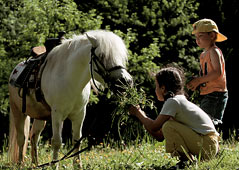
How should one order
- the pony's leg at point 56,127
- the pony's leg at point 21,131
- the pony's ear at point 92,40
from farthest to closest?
the pony's leg at point 21,131, the pony's leg at point 56,127, the pony's ear at point 92,40

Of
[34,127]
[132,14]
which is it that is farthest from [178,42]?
[34,127]

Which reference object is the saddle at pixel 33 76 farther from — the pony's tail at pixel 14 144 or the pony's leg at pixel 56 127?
the pony's tail at pixel 14 144

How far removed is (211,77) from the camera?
4.29 metres

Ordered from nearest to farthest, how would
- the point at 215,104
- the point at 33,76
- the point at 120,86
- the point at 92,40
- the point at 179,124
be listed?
the point at 179,124
the point at 120,86
the point at 215,104
the point at 92,40
the point at 33,76

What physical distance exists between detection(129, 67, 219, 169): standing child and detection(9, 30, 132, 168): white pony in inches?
21.7

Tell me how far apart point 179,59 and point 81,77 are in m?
8.95

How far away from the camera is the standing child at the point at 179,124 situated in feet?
12.5

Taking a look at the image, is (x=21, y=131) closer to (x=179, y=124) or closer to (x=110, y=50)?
(x=110, y=50)

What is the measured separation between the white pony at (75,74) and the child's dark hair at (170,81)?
480 mm

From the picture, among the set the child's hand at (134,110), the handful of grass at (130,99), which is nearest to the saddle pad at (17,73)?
the handful of grass at (130,99)

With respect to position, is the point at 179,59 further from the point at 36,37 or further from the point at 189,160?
the point at 189,160

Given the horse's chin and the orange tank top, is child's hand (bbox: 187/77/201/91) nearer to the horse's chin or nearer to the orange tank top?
the orange tank top

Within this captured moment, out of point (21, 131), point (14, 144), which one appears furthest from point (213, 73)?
point (14, 144)

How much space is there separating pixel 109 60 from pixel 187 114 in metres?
1.20
